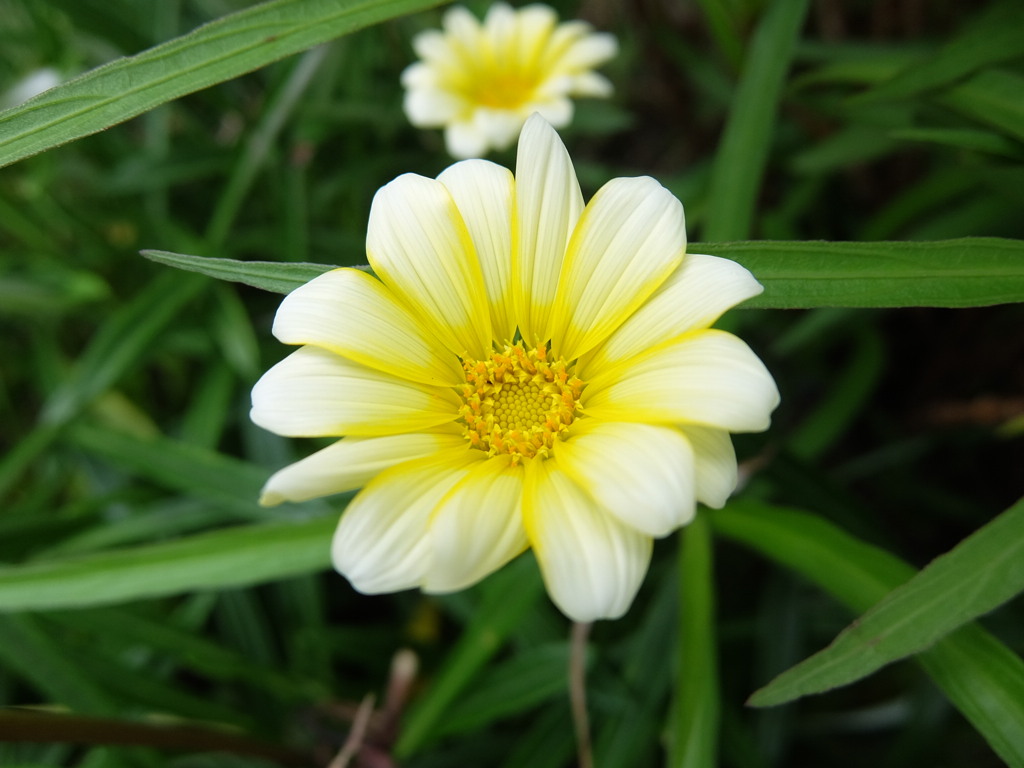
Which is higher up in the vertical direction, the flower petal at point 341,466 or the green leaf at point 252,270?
the green leaf at point 252,270

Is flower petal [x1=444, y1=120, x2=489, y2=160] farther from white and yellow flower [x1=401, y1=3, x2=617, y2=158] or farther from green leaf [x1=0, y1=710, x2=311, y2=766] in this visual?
green leaf [x1=0, y1=710, x2=311, y2=766]

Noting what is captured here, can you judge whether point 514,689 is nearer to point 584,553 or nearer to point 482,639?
point 482,639

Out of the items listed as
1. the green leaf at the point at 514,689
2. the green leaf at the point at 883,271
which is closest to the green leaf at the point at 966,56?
the green leaf at the point at 883,271

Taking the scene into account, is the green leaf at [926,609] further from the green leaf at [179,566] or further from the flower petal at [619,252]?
the green leaf at [179,566]

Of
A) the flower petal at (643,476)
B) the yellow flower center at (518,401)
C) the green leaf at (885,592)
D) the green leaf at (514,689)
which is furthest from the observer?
the green leaf at (514,689)

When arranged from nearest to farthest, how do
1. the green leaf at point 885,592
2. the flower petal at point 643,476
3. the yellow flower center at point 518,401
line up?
the flower petal at point 643,476, the green leaf at point 885,592, the yellow flower center at point 518,401

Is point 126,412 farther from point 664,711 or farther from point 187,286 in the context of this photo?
point 664,711

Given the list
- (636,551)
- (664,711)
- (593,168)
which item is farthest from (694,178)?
(636,551)
